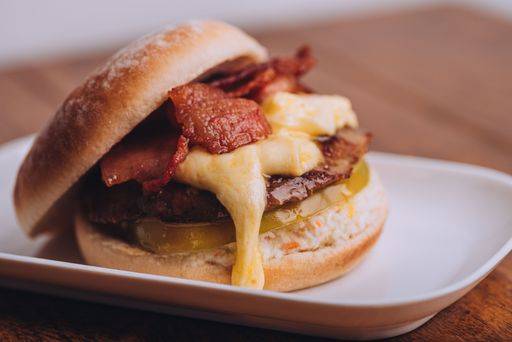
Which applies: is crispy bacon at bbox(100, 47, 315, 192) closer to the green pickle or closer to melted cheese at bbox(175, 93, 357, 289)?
melted cheese at bbox(175, 93, 357, 289)

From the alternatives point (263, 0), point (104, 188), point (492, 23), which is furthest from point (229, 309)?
point (263, 0)

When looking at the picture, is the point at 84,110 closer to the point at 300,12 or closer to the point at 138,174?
the point at 138,174

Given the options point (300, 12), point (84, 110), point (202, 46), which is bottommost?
point (300, 12)

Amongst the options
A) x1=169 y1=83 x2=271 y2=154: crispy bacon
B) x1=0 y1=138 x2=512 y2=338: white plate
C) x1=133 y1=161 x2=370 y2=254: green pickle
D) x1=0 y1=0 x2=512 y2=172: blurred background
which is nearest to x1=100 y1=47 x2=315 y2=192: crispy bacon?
x1=169 y1=83 x2=271 y2=154: crispy bacon

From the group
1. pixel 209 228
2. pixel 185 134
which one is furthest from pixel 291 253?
pixel 185 134

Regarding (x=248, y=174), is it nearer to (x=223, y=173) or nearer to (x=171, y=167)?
(x=223, y=173)

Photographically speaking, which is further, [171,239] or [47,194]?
[47,194]

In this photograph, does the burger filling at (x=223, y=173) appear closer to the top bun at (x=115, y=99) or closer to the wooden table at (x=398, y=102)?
the top bun at (x=115, y=99)
